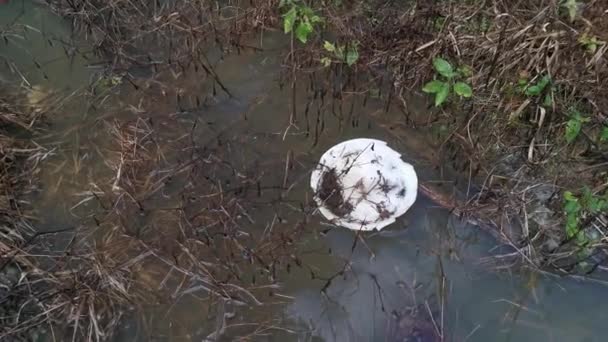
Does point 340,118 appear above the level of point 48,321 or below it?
above

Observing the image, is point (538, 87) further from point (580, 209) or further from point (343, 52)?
point (343, 52)

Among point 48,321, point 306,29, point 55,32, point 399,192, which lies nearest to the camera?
point 48,321

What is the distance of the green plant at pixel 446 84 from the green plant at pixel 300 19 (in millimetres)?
726

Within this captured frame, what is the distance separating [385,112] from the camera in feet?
Result: 9.91

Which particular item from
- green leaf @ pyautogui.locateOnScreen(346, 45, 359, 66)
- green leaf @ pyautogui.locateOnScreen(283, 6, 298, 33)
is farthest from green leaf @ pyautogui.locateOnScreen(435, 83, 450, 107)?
green leaf @ pyautogui.locateOnScreen(283, 6, 298, 33)

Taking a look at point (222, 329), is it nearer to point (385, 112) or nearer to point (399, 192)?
point (399, 192)

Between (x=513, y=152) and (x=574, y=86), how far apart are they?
0.46m

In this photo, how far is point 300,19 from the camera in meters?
3.04

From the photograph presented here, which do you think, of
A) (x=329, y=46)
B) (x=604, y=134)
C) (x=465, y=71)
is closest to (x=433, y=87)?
(x=465, y=71)

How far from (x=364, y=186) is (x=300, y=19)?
109 cm

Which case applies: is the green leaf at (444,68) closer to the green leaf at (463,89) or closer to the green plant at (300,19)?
the green leaf at (463,89)

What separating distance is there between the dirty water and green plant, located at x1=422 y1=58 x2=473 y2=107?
1.00 feet

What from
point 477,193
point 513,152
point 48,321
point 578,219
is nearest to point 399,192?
point 477,193


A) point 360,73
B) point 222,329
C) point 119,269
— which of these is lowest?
point 222,329
